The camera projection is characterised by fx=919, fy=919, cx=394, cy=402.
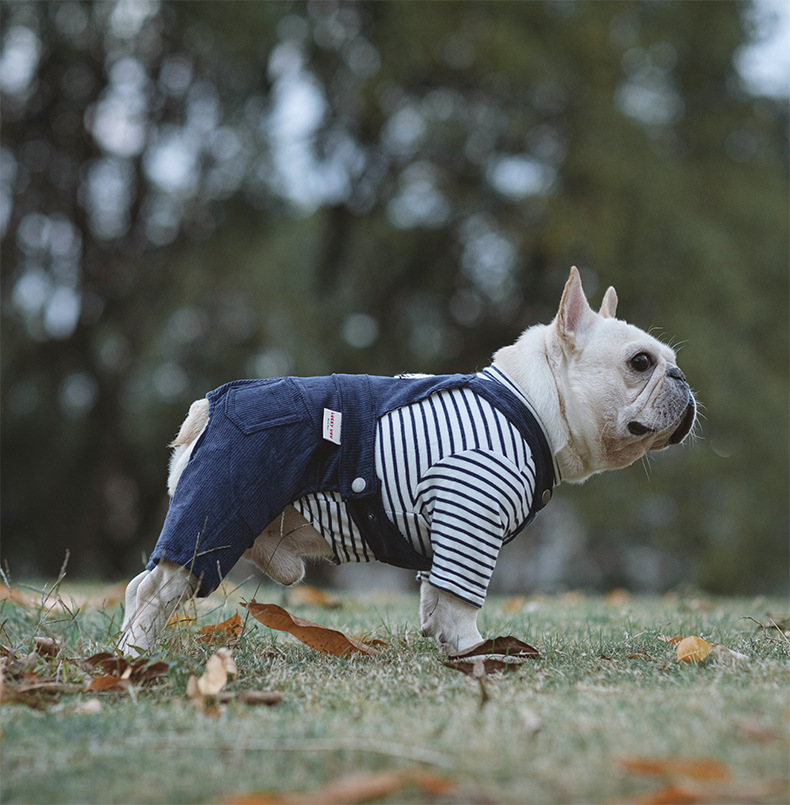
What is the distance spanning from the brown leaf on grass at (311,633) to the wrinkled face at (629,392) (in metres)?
1.20

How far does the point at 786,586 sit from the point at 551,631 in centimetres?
1349

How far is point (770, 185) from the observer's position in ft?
48.1

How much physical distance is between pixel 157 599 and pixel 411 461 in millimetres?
952

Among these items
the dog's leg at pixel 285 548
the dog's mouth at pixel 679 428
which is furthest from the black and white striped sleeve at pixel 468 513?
the dog's mouth at pixel 679 428

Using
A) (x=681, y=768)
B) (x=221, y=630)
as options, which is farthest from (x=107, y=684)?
(x=681, y=768)

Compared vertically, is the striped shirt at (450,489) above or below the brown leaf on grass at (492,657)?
above

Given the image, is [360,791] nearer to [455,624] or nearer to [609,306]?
[455,624]

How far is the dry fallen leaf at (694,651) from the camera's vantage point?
292cm

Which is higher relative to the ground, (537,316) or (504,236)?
(504,236)

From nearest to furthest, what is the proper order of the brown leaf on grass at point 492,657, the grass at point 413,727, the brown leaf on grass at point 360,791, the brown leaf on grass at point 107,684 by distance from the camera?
the brown leaf on grass at point 360,791 < the grass at point 413,727 < the brown leaf on grass at point 107,684 < the brown leaf on grass at point 492,657

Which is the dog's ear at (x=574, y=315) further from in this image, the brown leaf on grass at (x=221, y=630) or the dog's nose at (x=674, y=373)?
the brown leaf on grass at (x=221, y=630)

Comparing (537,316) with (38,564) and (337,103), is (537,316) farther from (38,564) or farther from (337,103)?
(38,564)

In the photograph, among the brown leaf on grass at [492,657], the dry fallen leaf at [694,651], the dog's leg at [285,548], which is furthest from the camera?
the dog's leg at [285,548]

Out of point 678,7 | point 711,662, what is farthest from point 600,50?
point 711,662
